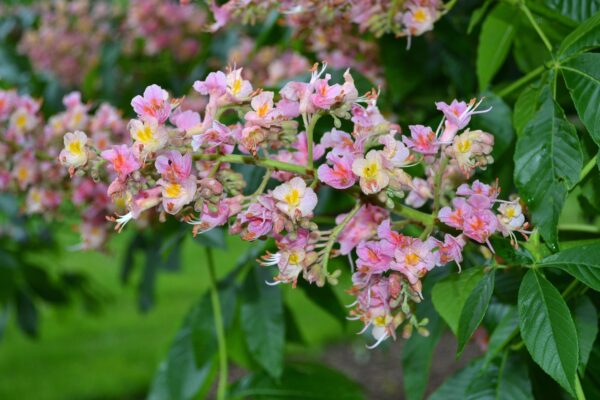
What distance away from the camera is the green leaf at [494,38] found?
1.14 m

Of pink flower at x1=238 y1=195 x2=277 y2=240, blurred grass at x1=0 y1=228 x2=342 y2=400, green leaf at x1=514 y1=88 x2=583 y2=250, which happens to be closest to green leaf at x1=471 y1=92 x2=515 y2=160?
green leaf at x1=514 y1=88 x2=583 y2=250

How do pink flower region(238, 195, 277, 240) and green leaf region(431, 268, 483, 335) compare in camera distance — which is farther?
green leaf region(431, 268, 483, 335)

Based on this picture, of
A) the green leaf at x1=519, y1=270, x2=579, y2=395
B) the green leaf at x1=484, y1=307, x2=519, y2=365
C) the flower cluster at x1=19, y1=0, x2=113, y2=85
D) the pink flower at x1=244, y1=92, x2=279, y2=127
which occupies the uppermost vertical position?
the pink flower at x1=244, y1=92, x2=279, y2=127

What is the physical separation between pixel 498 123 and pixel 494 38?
5.6 inches

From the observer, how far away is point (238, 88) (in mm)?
843

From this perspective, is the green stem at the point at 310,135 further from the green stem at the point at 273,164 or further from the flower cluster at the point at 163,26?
the flower cluster at the point at 163,26

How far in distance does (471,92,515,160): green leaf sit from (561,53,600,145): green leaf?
22 centimetres

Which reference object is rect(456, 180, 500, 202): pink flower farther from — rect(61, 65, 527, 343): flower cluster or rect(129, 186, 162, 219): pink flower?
rect(129, 186, 162, 219): pink flower

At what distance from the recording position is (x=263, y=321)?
1.41m

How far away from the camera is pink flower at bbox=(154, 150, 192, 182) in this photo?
30.3 inches

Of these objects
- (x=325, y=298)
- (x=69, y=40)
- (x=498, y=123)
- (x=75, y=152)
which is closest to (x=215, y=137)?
(x=75, y=152)

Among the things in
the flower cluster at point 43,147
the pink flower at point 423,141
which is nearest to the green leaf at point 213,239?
the flower cluster at point 43,147

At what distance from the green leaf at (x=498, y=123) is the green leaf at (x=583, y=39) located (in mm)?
223

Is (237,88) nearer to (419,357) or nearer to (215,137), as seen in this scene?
(215,137)
